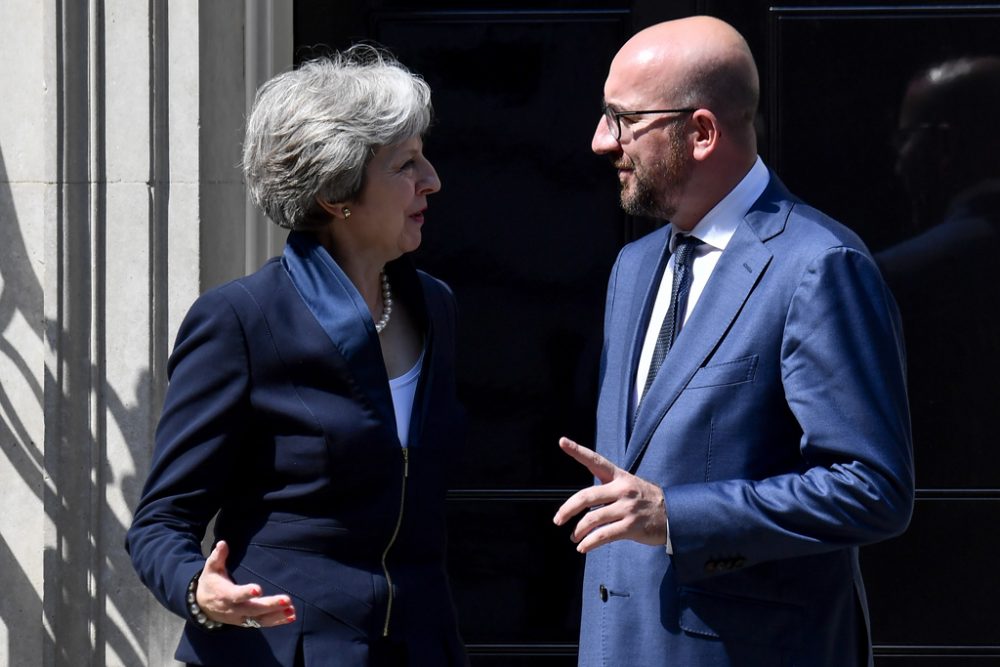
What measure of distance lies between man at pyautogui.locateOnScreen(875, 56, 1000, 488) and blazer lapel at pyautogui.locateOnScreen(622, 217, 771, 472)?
1.69 metres

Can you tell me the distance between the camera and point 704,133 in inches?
99.7

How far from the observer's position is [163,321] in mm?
3562

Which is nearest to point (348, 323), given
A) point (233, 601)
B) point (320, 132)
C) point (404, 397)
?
point (404, 397)

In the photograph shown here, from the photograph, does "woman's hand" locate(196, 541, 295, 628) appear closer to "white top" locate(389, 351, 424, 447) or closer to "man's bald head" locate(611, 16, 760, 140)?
"white top" locate(389, 351, 424, 447)

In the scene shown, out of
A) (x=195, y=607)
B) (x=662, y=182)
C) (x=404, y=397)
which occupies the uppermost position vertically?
(x=662, y=182)

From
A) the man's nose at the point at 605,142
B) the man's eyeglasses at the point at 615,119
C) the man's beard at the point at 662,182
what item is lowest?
the man's beard at the point at 662,182

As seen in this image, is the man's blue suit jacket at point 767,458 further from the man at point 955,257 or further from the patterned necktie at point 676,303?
the man at point 955,257

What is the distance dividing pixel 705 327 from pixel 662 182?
1.09 ft

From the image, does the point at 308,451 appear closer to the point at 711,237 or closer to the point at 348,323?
the point at 348,323

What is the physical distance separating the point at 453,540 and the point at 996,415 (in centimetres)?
162

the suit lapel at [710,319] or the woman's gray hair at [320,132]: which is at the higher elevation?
the woman's gray hair at [320,132]

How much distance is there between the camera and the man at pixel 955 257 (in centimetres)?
390

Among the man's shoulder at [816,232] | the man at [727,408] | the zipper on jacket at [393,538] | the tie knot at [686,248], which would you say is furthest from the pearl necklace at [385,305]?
the man's shoulder at [816,232]

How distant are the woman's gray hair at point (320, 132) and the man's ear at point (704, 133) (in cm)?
52
